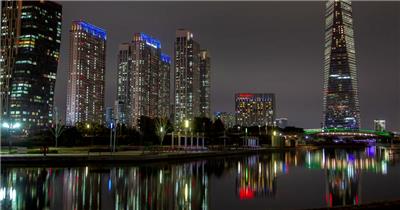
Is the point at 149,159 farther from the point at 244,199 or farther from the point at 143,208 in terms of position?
the point at 143,208

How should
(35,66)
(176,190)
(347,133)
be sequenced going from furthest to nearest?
(347,133) → (35,66) → (176,190)

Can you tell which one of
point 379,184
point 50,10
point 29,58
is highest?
point 50,10

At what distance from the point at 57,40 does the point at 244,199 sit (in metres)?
179

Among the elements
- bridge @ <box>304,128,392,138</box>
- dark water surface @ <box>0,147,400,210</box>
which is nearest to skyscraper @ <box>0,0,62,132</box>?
bridge @ <box>304,128,392,138</box>

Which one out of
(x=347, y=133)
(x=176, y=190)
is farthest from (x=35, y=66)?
(x=176, y=190)

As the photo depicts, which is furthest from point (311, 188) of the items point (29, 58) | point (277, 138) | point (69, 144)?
point (29, 58)

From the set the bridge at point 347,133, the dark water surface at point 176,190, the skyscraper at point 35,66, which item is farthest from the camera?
the bridge at point 347,133

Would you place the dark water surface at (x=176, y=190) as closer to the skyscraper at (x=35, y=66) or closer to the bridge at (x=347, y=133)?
the skyscraper at (x=35, y=66)

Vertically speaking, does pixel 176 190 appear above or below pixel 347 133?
below

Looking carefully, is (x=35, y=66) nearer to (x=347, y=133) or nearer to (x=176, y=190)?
(x=347, y=133)

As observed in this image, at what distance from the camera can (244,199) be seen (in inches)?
877

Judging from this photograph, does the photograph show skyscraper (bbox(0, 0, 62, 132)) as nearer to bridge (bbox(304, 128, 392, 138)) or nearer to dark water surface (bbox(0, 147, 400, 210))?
bridge (bbox(304, 128, 392, 138))

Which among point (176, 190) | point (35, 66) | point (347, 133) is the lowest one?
point (176, 190)

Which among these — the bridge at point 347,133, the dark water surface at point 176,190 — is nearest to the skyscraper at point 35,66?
the bridge at point 347,133
